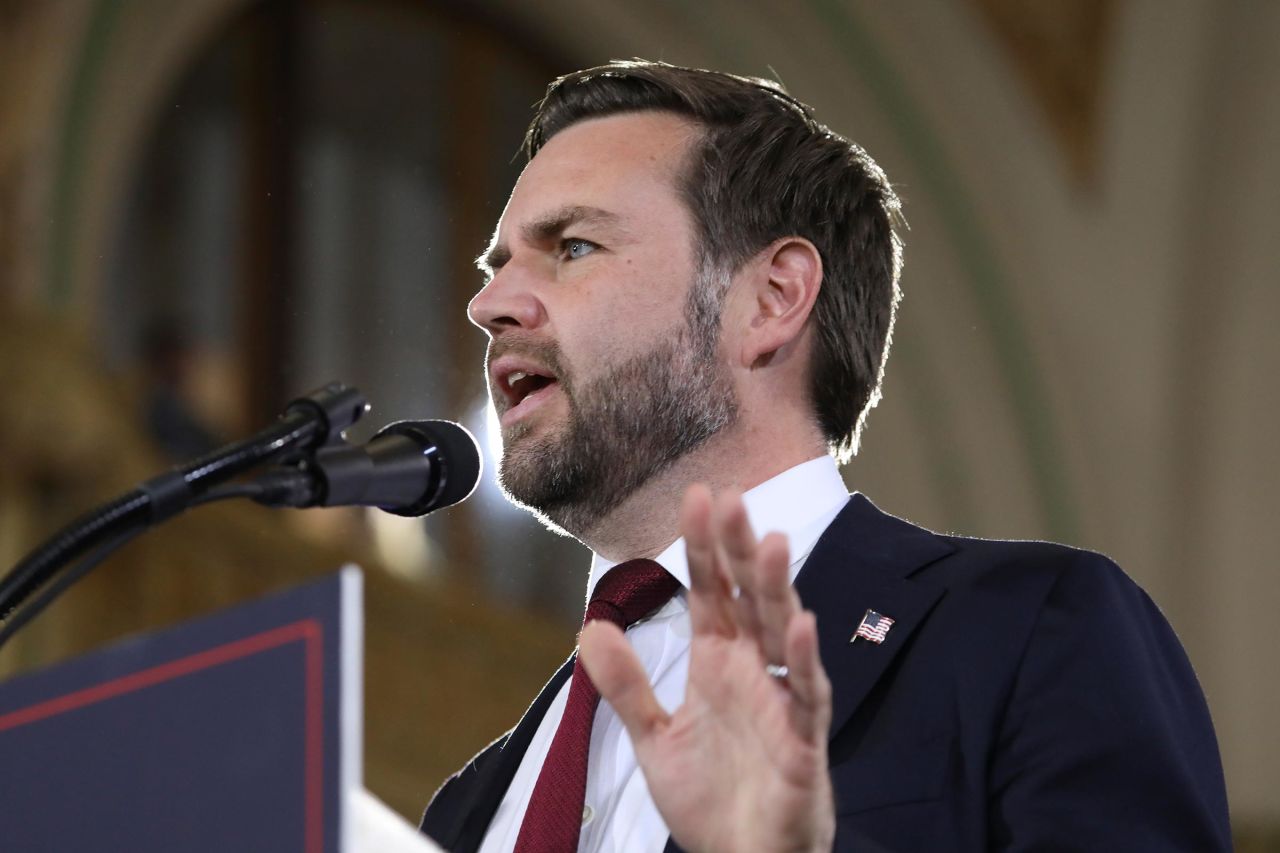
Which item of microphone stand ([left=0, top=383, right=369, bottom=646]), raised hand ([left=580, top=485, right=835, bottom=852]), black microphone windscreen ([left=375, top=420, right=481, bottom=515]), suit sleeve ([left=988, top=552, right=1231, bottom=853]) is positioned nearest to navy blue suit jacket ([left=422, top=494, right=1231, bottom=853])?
suit sleeve ([left=988, top=552, right=1231, bottom=853])

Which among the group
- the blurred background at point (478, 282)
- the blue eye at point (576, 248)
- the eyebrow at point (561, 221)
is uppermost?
the blurred background at point (478, 282)

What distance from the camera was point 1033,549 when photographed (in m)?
1.79

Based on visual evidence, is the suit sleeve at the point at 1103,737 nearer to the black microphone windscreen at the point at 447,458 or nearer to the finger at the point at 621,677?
the finger at the point at 621,677

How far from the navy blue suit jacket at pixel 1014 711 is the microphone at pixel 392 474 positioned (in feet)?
1.43

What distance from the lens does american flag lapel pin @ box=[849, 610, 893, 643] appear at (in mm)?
1736

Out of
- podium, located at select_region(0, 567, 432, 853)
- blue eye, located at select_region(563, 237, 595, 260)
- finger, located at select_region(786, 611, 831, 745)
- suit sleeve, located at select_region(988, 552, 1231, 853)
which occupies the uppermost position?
blue eye, located at select_region(563, 237, 595, 260)

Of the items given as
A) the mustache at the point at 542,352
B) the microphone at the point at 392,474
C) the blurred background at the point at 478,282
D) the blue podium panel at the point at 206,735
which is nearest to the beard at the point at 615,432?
the mustache at the point at 542,352

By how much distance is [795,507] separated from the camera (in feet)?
6.73

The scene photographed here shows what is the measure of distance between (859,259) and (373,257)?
408 centimetres

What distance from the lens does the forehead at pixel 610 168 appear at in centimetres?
221

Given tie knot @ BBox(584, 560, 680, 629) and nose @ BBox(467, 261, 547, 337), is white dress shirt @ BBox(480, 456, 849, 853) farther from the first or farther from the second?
nose @ BBox(467, 261, 547, 337)

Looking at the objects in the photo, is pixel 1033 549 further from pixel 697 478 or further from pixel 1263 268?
pixel 1263 268

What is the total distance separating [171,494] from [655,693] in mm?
640

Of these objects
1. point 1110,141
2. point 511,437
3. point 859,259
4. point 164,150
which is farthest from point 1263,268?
point 511,437
